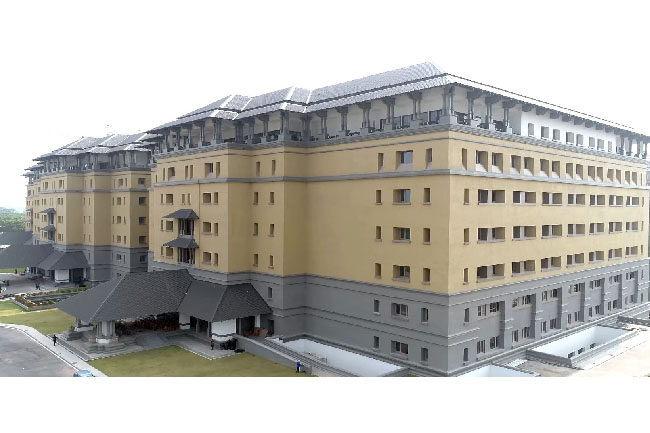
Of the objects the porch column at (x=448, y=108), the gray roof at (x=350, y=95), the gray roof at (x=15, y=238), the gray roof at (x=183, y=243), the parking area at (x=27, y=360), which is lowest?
the parking area at (x=27, y=360)

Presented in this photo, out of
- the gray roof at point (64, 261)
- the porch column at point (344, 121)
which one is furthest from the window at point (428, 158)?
the gray roof at point (64, 261)

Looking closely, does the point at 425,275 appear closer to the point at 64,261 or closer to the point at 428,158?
the point at 428,158

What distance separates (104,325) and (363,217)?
21.0 m

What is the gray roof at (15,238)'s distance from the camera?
268 feet

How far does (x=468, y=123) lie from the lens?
31.1 metres

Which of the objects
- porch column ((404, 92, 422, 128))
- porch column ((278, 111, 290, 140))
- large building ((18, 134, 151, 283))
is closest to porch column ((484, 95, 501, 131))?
porch column ((404, 92, 422, 128))

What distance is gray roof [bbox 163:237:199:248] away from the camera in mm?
43094

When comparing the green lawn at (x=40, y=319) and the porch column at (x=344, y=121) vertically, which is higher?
the porch column at (x=344, y=121)

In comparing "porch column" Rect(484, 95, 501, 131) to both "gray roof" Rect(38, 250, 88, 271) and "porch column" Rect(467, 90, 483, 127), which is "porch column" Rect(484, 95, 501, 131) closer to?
"porch column" Rect(467, 90, 483, 127)

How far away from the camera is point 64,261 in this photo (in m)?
63.0

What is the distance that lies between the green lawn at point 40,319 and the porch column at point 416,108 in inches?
1352

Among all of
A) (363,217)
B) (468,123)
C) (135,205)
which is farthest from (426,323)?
(135,205)

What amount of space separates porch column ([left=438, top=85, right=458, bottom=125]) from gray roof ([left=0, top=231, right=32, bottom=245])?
76100mm

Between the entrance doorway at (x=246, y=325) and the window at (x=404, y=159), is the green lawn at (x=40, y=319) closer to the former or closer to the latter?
the entrance doorway at (x=246, y=325)
